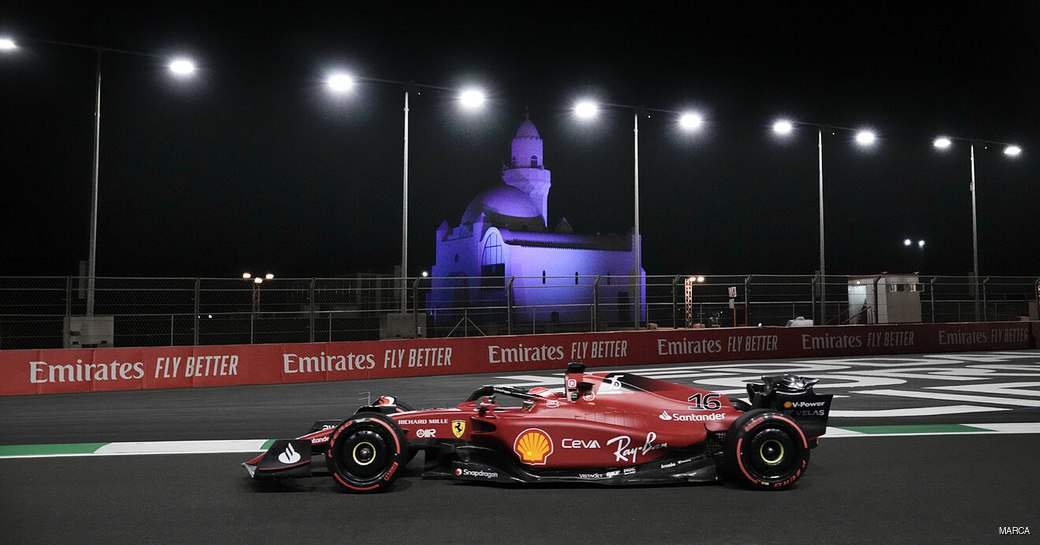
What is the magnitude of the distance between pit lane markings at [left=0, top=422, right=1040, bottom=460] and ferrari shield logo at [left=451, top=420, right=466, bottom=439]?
300cm

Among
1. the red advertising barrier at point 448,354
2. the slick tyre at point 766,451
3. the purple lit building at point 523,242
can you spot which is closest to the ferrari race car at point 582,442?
the slick tyre at point 766,451

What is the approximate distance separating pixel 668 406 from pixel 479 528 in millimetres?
2362

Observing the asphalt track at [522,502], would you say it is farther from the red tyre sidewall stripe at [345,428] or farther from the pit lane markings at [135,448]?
the pit lane markings at [135,448]

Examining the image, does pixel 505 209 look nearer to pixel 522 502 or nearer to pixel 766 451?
pixel 766 451

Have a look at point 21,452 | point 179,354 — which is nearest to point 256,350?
point 179,354

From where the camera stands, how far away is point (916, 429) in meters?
10.2

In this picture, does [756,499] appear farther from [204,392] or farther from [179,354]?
[179,354]

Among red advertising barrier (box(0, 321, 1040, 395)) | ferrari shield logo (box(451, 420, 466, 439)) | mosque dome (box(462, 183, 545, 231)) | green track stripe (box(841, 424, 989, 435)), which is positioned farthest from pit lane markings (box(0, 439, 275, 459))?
mosque dome (box(462, 183, 545, 231))

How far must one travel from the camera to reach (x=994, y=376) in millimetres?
17578

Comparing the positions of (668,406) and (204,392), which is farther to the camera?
(204,392)

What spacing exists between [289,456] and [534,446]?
2.19 meters

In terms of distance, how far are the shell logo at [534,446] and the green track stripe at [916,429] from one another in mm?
5139

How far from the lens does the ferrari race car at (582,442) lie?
269 inches

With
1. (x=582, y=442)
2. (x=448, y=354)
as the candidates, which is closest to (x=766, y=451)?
(x=582, y=442)
